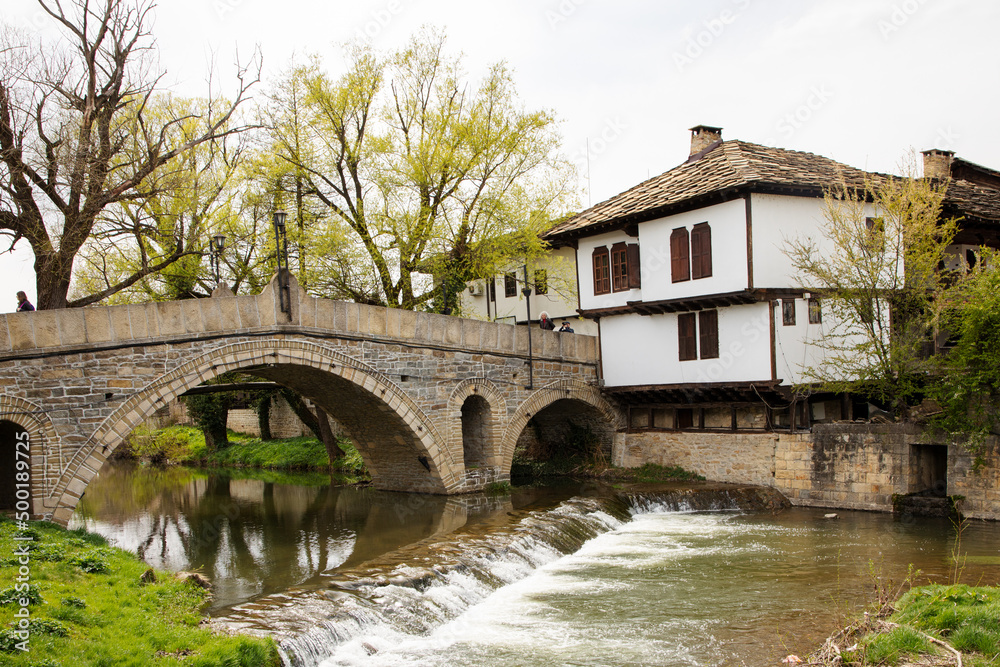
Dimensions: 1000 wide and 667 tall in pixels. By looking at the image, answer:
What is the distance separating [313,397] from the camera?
1772 cm

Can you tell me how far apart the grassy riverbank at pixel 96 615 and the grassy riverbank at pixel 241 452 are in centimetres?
1258

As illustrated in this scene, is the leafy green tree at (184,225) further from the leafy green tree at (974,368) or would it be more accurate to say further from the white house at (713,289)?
the leafy green tree at (974,368)

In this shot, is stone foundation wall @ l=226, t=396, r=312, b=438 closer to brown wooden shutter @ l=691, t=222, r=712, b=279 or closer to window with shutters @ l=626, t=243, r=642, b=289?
window with shutters @ l=626, t=243, r=642, b=289

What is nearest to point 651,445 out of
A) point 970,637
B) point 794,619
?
point 794,619

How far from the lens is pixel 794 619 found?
366 inches

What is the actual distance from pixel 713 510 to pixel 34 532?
41.0ft

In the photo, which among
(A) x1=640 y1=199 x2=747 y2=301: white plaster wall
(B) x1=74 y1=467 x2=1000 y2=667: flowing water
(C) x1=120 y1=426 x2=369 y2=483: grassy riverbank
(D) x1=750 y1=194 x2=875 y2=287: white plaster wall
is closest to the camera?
(B) x1=74 y1=467 x2=1000 y2=667: flowing water

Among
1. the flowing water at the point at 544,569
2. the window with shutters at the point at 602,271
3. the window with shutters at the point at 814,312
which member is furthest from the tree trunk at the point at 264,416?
the window with shutters at the point at 814,312

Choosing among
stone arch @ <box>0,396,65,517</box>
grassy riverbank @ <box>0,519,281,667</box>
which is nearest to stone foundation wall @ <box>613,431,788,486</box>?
grassy riverbank @ <box>0,519,281,667</box>

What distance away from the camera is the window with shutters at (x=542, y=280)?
76.0 feet

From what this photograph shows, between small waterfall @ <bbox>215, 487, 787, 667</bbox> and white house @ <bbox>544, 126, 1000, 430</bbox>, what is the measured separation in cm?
434

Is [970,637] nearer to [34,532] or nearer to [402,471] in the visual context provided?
[34,532]

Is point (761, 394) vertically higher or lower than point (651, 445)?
higher

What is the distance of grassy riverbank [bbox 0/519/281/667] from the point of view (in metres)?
6.74
